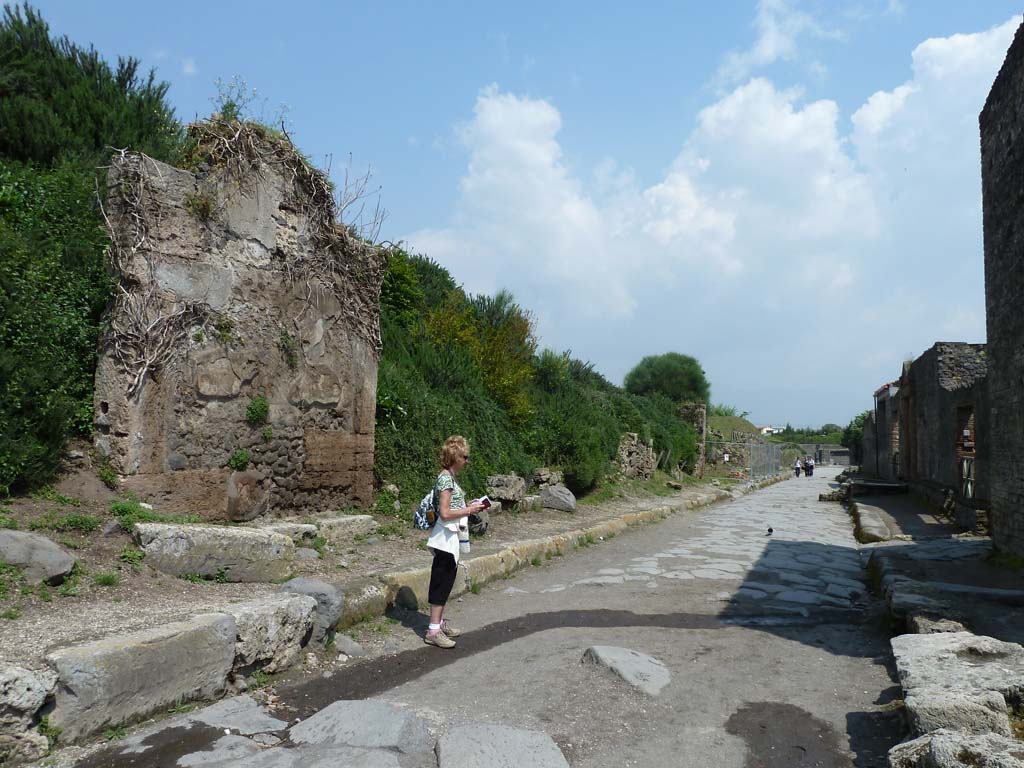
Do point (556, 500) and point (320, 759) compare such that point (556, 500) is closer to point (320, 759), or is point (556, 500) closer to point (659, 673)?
point (659, 673)

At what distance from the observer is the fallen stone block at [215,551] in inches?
200

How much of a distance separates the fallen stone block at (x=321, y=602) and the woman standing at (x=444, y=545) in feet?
2.25

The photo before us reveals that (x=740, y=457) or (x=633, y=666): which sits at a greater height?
(x=740, y=457)

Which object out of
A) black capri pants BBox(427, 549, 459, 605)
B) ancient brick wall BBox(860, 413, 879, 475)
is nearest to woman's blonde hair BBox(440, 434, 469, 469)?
black capri pants BBox(427, 549, 459, 605)

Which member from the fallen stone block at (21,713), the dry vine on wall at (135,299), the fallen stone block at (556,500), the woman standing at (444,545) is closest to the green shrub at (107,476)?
the dry vine on wall at (135,299)

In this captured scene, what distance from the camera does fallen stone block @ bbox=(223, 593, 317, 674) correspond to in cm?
413

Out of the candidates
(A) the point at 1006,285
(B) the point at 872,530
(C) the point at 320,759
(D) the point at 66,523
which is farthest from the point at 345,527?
(B) the point at 872,530

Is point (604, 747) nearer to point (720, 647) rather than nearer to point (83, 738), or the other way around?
point (720, 647)

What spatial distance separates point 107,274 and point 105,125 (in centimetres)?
673

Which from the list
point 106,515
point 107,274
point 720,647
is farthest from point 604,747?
point 107,274

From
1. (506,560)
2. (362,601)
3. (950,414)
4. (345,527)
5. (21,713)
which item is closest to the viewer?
(21,713)

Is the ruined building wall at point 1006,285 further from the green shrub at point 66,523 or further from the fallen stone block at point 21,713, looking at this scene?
the green shrub at point 66,523

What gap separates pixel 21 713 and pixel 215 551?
2298 millimetres

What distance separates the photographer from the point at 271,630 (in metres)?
4.30
